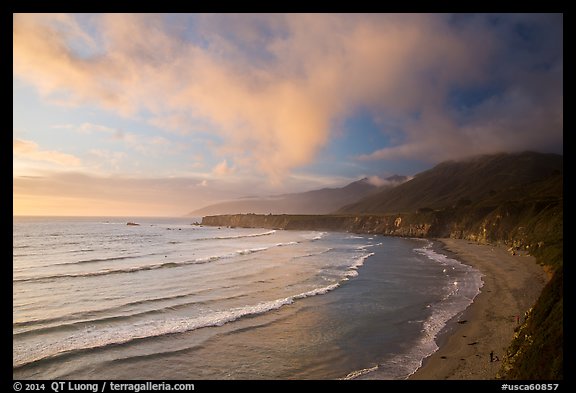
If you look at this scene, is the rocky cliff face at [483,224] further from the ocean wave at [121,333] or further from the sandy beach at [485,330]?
the ocean wave at [121,333]

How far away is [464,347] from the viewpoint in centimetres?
1667

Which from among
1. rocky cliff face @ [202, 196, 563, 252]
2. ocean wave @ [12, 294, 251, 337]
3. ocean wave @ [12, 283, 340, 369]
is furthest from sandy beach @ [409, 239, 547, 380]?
rocky cliff face @ [202, 196, 563, 252]

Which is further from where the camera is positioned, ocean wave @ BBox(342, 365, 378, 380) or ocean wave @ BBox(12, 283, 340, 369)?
ocean wave @ BBox(12, 283, 340, 369)

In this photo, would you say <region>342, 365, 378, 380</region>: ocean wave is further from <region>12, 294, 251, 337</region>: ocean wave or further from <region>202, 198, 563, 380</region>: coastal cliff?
<region>12, 294, 251, 337</region>: ocean wave

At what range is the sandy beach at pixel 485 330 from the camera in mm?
14070

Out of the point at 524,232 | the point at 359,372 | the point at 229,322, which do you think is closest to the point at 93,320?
the point at 229,322

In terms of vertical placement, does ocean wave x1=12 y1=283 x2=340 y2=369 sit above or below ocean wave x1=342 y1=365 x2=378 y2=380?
below

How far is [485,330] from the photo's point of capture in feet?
62.2

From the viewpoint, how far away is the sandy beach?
14070 mm

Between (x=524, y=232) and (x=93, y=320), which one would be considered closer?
(x=93, y=320)

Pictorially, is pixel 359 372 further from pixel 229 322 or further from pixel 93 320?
pixel 93 320

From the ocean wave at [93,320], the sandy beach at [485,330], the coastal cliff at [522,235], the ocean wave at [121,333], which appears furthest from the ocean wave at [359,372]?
the ocean wave at [93,320]
